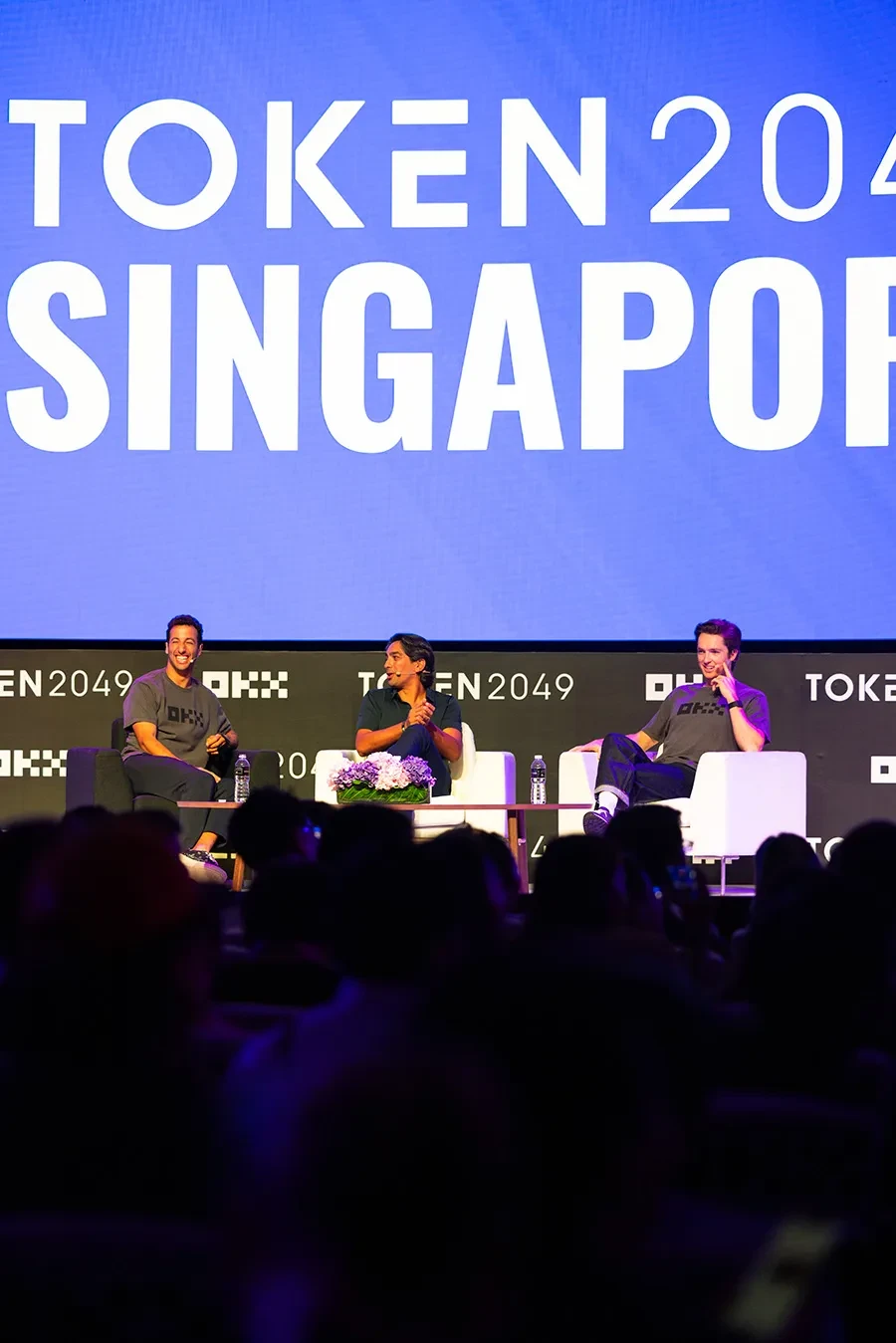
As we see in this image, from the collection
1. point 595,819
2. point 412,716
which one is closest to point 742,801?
point 595,819

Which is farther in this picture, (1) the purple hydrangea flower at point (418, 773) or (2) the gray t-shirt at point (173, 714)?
(2) the gray t-shirt at point (173, 714)

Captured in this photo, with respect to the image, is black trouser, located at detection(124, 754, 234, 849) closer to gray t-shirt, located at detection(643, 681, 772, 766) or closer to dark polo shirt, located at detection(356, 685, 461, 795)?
dark polo shirt, located at detection(356, 685, 461, 795)

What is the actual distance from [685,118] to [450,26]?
3.61 ft

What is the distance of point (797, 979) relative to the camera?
149 cm

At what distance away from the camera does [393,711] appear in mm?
6871

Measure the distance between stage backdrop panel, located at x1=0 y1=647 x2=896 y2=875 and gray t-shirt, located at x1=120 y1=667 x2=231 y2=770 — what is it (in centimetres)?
37

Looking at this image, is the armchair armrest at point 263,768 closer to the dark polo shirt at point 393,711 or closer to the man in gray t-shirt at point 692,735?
the dark polo shirt at point 393,711

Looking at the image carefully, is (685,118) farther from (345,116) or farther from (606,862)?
(606,862)

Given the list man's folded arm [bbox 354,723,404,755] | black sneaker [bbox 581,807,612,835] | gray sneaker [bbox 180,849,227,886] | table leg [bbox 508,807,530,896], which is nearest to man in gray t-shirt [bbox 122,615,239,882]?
gray sneaker [bbox 180,849,227,886]

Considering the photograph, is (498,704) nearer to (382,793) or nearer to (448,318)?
(382,793)

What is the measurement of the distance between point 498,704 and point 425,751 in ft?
2.41

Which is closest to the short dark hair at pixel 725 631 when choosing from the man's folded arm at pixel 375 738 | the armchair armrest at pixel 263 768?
the man's folded arm at pixel 375 738

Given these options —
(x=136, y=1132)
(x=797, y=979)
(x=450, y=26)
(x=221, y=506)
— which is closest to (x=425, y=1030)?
(x=136, y=1132)

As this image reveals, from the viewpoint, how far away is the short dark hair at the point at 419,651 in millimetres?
6766
